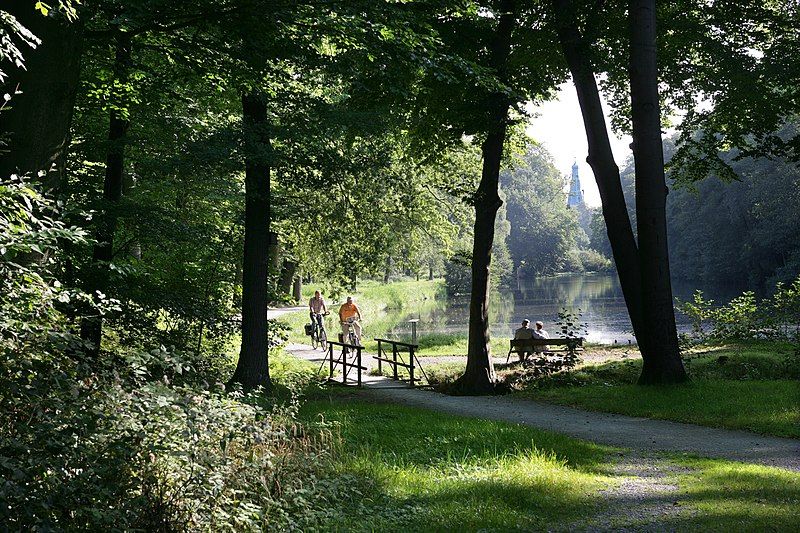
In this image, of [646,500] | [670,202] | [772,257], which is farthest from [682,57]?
[670,202]

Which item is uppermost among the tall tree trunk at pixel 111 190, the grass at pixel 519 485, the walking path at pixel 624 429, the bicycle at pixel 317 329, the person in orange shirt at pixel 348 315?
the tall tree trunk at pixel 111 190

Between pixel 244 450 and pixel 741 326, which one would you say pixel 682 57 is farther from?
pixel 244 450

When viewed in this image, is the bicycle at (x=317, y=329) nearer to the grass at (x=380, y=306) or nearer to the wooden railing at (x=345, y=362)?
the grass at (x=380, y=306)

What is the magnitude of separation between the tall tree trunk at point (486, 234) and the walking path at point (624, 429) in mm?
672

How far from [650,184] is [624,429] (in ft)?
16.4

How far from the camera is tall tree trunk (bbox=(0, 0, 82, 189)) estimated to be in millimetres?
5625

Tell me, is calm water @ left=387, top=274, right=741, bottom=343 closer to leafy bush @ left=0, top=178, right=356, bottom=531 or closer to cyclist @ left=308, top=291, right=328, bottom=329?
cyclist @ left=308, top=291, right=328, bottom=329

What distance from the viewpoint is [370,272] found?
684 inches

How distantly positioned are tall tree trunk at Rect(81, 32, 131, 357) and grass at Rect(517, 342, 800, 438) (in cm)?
747

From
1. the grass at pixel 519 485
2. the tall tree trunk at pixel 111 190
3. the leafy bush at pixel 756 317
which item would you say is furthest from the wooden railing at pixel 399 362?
the leafy bush at pixel 756 317

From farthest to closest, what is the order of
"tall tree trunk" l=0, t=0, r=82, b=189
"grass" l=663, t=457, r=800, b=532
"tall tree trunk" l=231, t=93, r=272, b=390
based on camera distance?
1. "tall tree trunk" l=231, t=93, r=272, b=390
2. "tall tree trunk" l=0, t=0, r=82, b=189
3. "grass" l=663, t=457, r=800, b=532

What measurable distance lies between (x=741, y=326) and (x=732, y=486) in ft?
49.9

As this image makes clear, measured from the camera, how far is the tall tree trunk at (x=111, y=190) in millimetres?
9178

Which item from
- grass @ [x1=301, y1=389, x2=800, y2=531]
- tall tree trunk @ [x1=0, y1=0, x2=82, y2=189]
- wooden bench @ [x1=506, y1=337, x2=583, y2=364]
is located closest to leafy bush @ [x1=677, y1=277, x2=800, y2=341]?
wooden bench @ [x1=506, y1=337, x2=583, y2=364]
